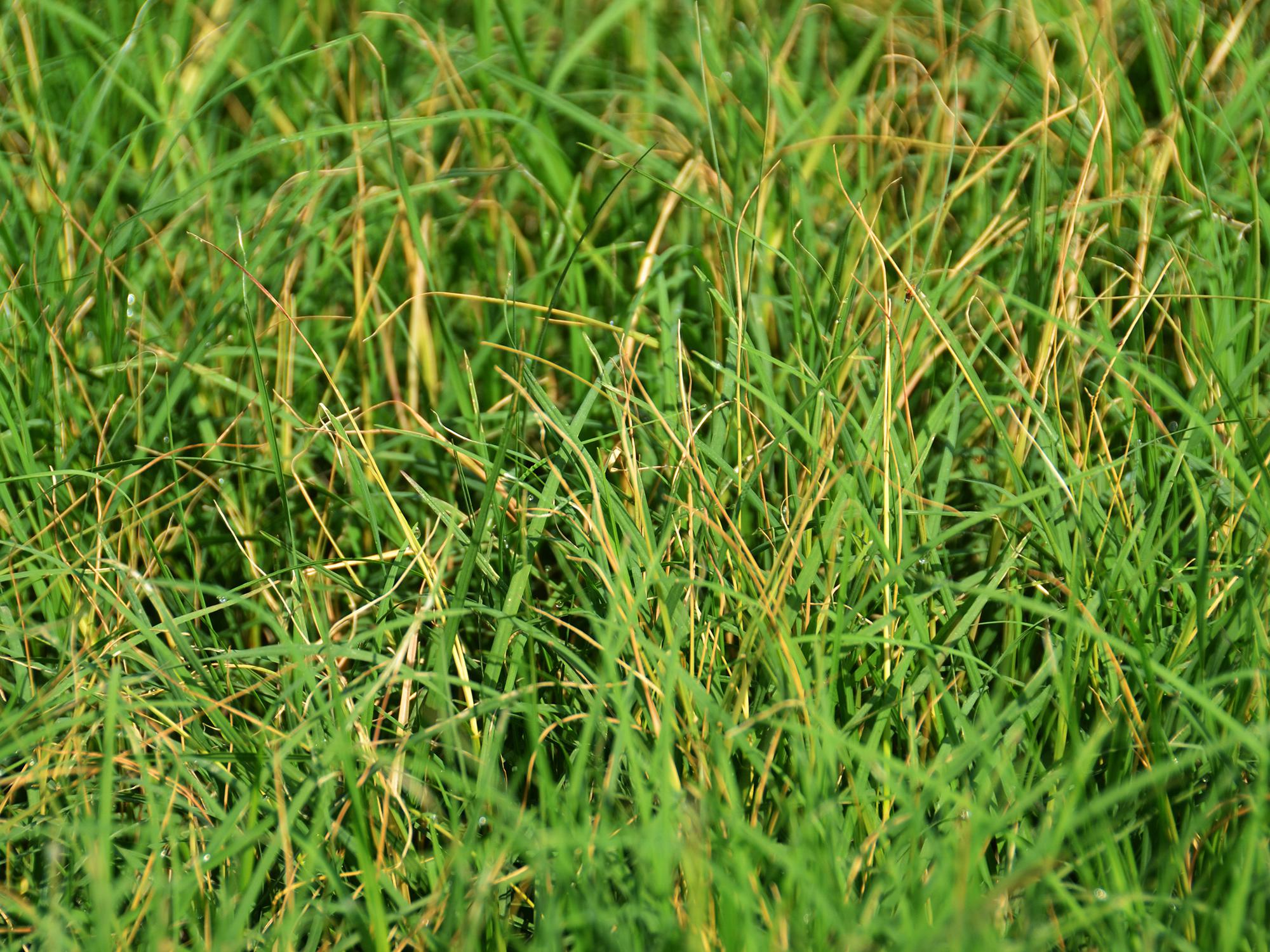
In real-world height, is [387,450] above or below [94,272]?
below

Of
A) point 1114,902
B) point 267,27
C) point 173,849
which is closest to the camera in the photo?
point 1114,902

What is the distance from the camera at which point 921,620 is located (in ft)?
3.98

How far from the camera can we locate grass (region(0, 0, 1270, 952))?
106 centimetres

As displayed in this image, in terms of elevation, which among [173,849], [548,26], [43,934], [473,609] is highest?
[548,26]

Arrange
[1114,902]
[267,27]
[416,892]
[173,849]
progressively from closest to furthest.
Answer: [1114,902] → [173,849] → [416,892] → [267,27]


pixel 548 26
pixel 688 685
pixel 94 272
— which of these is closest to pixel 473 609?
pixel 688 685

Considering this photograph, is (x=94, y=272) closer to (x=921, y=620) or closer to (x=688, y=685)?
(x=688, y=685)

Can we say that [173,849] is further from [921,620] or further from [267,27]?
[267,27]

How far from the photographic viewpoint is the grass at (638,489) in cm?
106

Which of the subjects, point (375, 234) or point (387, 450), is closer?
point (387, 450)

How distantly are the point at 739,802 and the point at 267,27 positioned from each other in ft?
6.20

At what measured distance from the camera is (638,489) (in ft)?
4.00

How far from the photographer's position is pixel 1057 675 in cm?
106

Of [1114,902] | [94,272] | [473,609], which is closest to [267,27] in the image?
[94,272]
